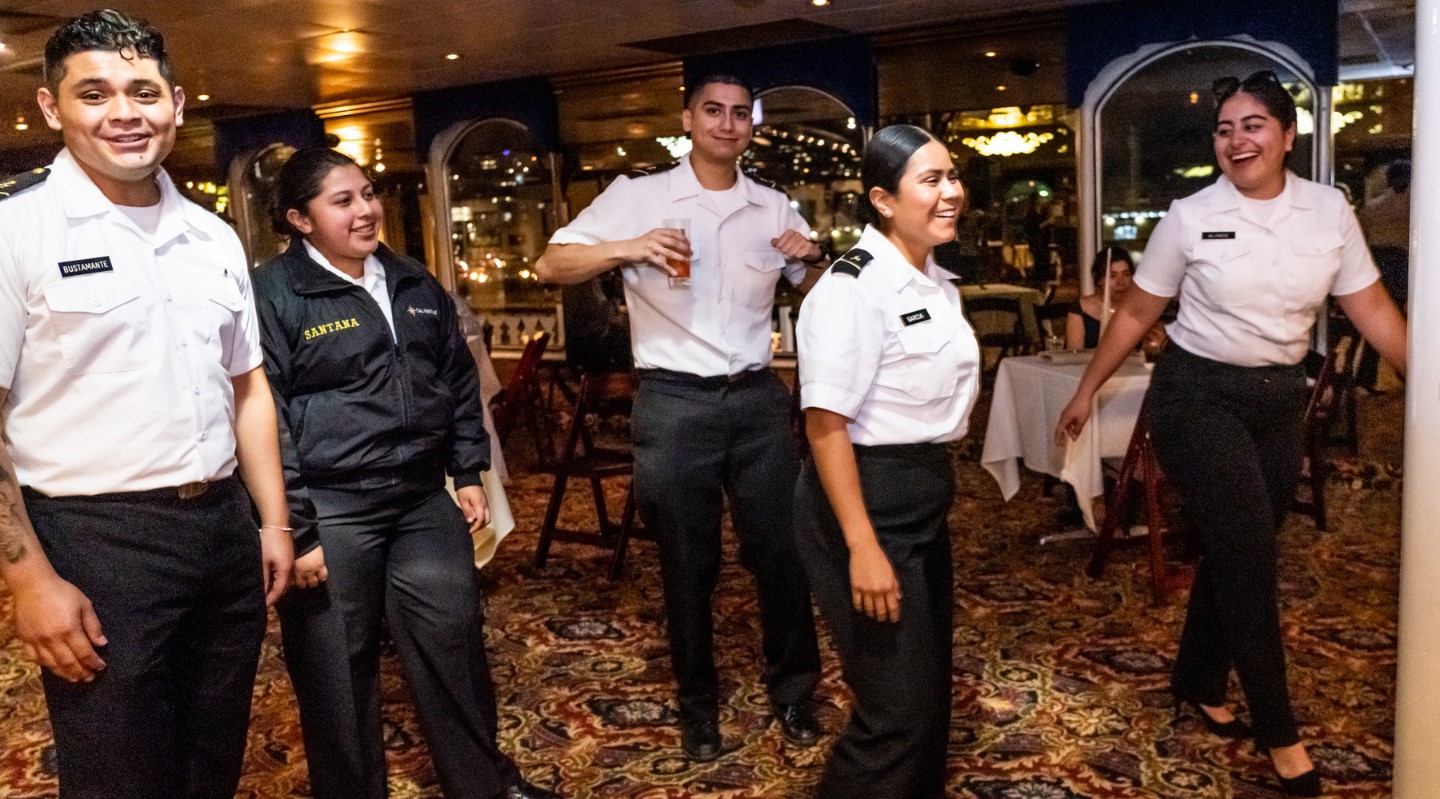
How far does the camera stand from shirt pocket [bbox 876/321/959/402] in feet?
6.81

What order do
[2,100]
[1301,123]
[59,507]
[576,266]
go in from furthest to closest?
[2,100], [1301,123], [576,266], [59,507]

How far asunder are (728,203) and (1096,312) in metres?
3.06

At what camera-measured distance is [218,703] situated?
1954mm

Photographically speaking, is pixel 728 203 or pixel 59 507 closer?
pixel 59 507

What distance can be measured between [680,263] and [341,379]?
86 centimetres

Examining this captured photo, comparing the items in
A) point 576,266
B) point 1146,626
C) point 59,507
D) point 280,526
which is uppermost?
point 576,266

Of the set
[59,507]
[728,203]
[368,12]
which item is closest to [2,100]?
[368,12]

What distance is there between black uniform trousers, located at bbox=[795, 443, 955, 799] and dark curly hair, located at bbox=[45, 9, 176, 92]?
4.53 ft

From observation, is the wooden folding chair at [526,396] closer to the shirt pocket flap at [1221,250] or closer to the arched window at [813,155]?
the arched window at [813,155]

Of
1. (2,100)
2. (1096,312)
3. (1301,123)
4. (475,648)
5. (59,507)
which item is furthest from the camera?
(2,100)

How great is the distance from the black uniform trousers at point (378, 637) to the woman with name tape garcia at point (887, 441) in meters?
0.86

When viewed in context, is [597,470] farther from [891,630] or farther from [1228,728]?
[891,630]

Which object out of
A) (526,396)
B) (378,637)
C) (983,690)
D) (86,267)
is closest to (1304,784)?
(983,690)

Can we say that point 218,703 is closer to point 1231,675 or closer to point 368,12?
point 1231,675
